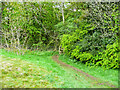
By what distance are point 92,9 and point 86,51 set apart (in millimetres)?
2133

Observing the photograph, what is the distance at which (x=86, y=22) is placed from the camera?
5.51m

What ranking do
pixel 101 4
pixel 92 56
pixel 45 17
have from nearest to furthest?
pixel 101 4, pixel 92 56, pixel 45 17

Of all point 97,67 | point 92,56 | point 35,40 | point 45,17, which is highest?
point 45,17

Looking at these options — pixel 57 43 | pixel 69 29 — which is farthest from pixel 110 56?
pixel 57 43

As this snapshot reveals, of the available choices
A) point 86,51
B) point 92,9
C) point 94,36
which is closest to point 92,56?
point 86,51

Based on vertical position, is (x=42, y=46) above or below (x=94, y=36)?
below

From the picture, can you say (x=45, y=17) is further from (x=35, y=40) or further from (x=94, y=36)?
(x=94, y=36)

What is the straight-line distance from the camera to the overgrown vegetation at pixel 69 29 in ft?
16.0

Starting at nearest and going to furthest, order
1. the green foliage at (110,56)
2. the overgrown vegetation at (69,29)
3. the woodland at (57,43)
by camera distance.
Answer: the woodland at (57,43)
the green foliage at (110,56)
the overgrown vegetation at (69,29)

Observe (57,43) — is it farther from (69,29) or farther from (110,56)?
(110,56)

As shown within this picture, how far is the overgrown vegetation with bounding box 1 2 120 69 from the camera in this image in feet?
16.0

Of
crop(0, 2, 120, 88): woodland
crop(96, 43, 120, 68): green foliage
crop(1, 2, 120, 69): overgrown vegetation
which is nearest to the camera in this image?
crop(0, 2, 120, 88): woodland

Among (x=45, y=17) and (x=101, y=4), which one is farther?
(x=45, y=17)

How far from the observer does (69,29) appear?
6367mm
